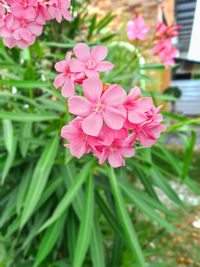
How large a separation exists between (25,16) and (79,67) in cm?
5

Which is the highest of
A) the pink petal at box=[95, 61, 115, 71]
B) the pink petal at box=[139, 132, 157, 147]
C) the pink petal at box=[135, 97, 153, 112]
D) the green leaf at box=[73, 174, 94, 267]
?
the pink petal at box=[95, 61, 115, 71]

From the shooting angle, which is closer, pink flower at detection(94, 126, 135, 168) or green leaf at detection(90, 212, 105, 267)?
pink flower at detection(94, 126, 135, 168)

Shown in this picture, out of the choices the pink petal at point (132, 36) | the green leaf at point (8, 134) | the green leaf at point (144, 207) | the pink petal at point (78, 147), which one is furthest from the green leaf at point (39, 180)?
the pink petal at point (78, 147)

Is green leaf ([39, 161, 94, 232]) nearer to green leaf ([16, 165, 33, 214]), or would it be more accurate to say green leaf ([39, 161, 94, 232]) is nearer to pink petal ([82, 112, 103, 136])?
green leaf ([16, 165, 33, 214])

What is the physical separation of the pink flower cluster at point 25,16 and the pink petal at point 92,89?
6 cm

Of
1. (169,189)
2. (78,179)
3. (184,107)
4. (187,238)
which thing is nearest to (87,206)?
(78,179)

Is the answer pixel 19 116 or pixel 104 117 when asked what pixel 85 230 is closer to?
pixel 19 116

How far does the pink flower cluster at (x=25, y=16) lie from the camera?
0.16 meters

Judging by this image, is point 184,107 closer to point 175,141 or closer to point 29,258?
point 175,141

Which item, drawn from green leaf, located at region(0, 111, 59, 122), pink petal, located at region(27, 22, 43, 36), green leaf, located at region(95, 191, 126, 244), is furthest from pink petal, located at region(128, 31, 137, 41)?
pink petal, located at region(27, 22, 43, 36)

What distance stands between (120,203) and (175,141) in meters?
2.84

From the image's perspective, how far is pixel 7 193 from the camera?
0.95 meters

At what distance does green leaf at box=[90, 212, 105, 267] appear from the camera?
77 cm

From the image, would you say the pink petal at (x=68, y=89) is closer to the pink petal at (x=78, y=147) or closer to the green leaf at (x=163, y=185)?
the pink petal at (x=78, y=147)
